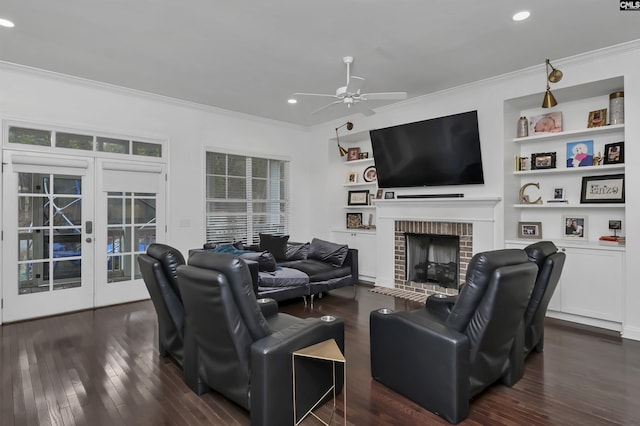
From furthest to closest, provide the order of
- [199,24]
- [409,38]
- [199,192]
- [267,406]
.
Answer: [199,192]
[409,38]
[199,24]
[267,406]

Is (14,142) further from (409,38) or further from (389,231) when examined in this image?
(389,231)

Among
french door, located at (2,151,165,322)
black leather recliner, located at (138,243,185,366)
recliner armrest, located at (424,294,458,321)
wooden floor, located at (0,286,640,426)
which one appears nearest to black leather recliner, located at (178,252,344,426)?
wooden floor, located at (0,286,640,426)

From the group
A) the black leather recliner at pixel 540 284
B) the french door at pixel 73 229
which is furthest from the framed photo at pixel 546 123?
the french door at pixel 73 229

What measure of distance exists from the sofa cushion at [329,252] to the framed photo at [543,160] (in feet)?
9.12

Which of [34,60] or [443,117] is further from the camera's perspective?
[443,117]

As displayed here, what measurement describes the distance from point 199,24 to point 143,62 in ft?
4.04

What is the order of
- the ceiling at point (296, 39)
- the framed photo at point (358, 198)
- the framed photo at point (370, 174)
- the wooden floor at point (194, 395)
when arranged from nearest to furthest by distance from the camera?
the wooden floor at point (194, 395) → the ceiling at point (296, 39) → the framed photo at point (370, 174) → the framed photo at point (358, 198)

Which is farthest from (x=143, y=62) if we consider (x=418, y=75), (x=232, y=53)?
(x=418, y=75)

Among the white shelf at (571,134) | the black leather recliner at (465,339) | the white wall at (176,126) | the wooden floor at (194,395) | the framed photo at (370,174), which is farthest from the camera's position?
the framed photo at (370,174)

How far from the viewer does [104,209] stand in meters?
4.81

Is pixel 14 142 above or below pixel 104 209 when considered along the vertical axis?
above

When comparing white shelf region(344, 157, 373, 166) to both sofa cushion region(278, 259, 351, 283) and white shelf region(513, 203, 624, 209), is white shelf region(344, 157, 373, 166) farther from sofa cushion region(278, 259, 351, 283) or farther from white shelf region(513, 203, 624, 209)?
white shelf region(513, 203, 624, 209)

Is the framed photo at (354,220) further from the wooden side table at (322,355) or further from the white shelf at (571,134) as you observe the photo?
the wooden side table at (322,355)

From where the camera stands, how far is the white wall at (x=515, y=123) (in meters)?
3.68
